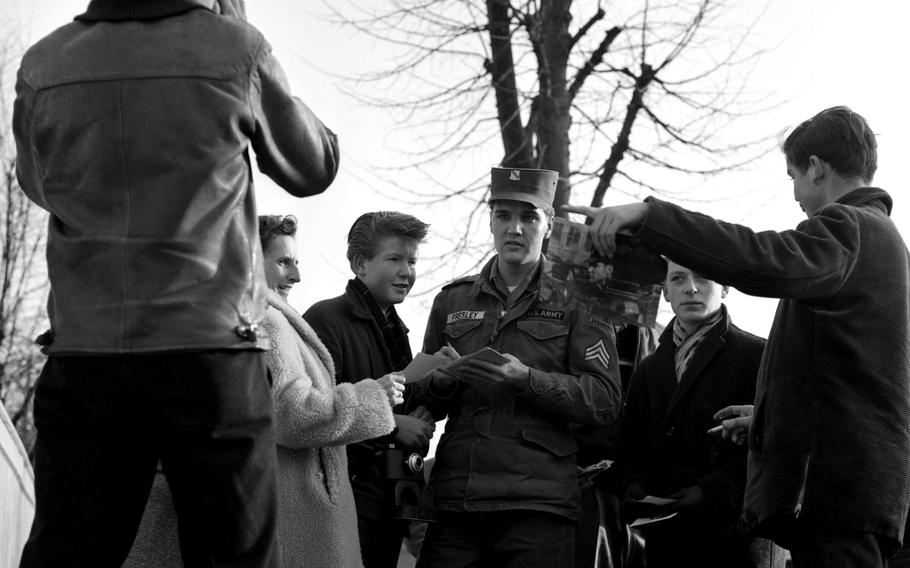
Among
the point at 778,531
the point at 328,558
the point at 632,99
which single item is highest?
the point at 632,99

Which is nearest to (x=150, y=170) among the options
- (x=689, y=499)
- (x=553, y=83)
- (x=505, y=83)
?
(x=689, y=499)

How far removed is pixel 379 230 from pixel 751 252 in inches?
84.2

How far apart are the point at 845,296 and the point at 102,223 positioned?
2.27 meters

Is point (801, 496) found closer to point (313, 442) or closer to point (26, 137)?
point (313, 442)

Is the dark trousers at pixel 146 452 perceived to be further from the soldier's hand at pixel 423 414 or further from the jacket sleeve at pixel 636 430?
the jacket sleeve at pixel 636 430

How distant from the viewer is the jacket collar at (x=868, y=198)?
429 cm

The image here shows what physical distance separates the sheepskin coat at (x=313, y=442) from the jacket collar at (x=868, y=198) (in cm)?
164

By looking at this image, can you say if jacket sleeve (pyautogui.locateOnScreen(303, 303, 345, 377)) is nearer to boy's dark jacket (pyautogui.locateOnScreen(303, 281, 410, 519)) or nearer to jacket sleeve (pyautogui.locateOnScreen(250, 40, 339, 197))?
boy's dark jacket (pyautogui.locateOnScreen(303, 281, 410, 519))

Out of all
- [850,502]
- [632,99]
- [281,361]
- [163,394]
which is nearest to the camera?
[163,394]

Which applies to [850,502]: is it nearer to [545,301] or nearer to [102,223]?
[545,301]

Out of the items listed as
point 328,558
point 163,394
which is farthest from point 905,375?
point 163,394

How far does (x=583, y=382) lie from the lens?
5121 mm

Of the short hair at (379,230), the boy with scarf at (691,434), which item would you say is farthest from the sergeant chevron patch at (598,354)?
the short hair at (379,230)

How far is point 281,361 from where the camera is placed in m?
4.25
